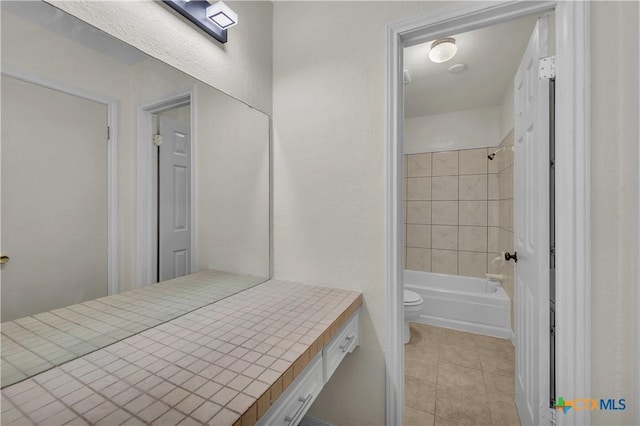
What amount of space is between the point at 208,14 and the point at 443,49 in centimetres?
147

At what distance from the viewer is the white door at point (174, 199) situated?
102 centimetres

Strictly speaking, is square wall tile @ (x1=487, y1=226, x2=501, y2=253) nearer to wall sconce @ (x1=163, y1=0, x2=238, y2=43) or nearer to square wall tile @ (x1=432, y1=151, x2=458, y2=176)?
square wall tile @ (x1=432, y1=151, x2=458, y2=176)

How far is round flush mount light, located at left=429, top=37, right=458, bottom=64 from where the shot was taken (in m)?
1.75

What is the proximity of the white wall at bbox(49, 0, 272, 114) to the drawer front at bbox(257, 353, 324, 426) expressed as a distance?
121cm

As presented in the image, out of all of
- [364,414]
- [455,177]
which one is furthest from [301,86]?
[455,177]

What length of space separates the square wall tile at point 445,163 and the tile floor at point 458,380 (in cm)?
178

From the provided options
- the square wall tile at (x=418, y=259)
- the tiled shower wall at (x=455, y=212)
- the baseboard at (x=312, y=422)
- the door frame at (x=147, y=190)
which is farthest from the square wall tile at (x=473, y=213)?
the door frame at (x=147, y=190)

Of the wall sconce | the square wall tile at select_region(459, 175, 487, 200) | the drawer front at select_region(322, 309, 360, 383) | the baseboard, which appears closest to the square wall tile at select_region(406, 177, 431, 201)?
the square wall tile at select_region(459, 175, 487, 200)

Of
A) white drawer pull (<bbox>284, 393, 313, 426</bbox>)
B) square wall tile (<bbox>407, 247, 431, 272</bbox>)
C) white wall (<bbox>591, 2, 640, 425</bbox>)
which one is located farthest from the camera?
square wall tile (<bbox>407, 247, 431, 272</bbox>)

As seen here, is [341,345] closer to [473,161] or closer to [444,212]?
Result: [444,212]

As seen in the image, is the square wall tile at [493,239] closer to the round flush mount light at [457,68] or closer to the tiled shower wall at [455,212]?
the tiled shower wall at [455,212]

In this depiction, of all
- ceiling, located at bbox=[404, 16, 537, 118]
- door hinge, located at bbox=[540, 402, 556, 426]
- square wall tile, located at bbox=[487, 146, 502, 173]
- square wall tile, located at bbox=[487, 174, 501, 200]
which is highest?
ceiling, located at bbox=[404, 16, 537, 118]

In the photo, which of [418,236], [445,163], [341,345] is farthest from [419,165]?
[341,345]

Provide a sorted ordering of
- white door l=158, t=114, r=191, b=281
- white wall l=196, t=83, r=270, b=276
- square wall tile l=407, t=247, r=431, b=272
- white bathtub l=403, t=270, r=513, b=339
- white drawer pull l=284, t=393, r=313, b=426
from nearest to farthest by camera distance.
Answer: white drawer pull l=284, t=393, r=313, b=426, white door l=158, t=114, r=191, b=281, white wall l=196, t=83, r=270, b=276, white bathtub l=403, t=270, r=513, b=339, square wall tile l=407, t=247, r=431, b=272
